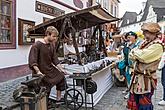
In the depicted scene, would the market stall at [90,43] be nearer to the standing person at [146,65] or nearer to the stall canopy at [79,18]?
the stall canopy at [79,18]

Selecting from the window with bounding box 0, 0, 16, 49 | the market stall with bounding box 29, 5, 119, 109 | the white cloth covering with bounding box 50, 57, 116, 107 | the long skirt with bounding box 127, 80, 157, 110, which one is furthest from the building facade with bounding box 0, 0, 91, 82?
the long skirt with bounding box 127, 80, 157, 110

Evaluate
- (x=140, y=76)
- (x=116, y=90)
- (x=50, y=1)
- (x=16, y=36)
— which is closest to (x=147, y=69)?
(x=140, y=76)

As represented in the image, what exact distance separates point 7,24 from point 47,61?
4173mm

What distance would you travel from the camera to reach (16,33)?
1020cm

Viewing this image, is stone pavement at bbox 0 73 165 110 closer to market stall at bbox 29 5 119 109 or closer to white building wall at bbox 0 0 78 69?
market stall at bbox 29 5 119 109

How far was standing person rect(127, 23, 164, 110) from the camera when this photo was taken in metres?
4.50

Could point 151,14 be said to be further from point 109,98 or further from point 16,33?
point 109,98

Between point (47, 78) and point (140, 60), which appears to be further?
point (47, 78)

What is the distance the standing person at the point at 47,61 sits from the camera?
18.9ft

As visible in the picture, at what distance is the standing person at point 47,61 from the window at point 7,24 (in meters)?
3.66

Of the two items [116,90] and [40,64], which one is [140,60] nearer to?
[40,64]

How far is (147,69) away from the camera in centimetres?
464

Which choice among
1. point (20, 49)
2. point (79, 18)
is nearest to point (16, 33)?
point (20, 49)

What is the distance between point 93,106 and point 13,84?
3.28 meters
